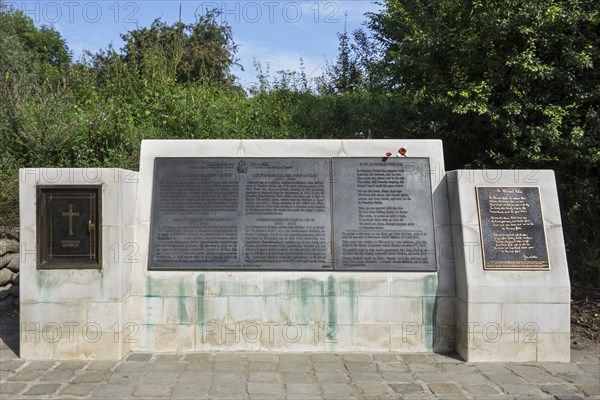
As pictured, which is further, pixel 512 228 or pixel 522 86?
pixel 522 86

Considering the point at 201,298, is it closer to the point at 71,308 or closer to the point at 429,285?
the point at 71,308

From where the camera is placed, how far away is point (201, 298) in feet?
19.8

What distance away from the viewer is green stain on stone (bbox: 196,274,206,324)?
6027 mm

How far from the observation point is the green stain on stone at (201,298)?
19.8ft

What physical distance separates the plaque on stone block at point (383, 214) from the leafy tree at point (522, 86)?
2174mm

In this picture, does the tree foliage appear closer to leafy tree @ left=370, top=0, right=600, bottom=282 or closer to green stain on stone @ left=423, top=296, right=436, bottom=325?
leafy tree @ left=370, top=0, right=600, bottom=282

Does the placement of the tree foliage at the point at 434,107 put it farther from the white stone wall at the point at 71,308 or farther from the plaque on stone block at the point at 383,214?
the white stone wall at the point at 71,308

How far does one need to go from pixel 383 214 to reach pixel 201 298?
2383 millimetres

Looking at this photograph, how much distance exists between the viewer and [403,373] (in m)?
5.35

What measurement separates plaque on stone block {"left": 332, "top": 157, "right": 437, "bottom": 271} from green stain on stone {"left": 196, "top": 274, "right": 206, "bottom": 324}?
1.59 m

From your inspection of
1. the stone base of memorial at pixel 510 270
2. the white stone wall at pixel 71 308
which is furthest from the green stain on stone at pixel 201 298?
the stone base of memorial at pixel 510 270

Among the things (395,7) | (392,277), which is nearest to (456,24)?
(395,7)

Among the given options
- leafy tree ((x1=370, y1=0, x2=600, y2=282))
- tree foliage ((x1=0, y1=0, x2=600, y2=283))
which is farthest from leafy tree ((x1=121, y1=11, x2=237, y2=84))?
leafy tree ((x1=370, y1=0, x2=600, y2=282))

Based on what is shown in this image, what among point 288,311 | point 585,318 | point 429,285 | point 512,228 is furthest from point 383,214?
point 585,318
